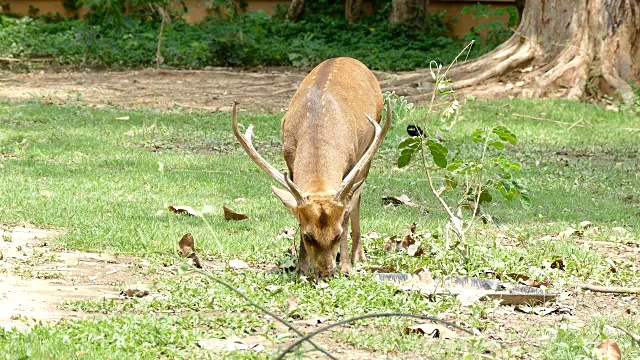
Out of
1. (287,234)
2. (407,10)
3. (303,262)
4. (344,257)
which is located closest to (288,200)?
(303,262)

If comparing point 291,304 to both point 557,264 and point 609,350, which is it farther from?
point 557,264

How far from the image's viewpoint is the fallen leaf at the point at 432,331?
5.66m

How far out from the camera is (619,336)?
570cm

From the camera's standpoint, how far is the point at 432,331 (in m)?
5.70

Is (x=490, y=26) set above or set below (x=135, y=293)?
below

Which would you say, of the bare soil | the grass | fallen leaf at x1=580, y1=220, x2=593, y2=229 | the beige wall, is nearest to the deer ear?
A: the grass

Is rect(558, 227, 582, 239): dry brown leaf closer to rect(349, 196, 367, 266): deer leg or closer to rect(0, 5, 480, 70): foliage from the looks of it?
rect(349, 196, 367, 266): deer leg

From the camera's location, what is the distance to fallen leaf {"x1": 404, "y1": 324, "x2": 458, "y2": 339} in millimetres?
5660

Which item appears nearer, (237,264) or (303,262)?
(303,262)

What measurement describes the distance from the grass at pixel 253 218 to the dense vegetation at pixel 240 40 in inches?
244

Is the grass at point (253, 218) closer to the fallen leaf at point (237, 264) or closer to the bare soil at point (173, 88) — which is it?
the fallen leaf at point (237, 264)

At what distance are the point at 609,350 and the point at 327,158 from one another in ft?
8.56

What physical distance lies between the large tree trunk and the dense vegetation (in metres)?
5.24

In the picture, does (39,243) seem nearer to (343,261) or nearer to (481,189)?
(343,261)
